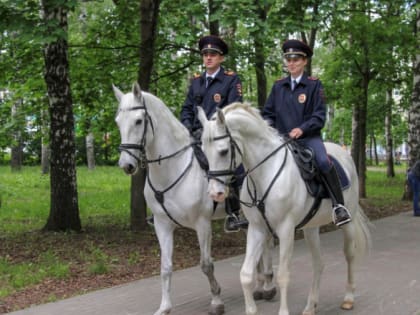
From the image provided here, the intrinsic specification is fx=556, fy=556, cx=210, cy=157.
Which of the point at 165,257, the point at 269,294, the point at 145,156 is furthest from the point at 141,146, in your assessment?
the point at 269,294

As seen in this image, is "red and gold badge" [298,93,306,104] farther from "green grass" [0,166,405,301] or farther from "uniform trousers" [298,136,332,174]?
"green grass" [0,166,405,301]

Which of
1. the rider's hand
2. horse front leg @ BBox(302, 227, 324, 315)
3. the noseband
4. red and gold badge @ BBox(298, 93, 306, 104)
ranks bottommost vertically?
horse front leg @ BBox(302, 227, 324, 315)

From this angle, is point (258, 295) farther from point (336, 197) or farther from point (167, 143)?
point (167, 143)

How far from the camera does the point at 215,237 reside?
1166cm

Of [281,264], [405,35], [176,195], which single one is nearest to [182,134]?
[176,195]

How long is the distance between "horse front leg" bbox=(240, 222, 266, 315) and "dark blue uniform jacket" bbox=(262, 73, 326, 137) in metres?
1.22

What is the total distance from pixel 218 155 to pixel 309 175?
1273 millimetres

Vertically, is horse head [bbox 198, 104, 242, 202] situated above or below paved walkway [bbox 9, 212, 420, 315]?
above

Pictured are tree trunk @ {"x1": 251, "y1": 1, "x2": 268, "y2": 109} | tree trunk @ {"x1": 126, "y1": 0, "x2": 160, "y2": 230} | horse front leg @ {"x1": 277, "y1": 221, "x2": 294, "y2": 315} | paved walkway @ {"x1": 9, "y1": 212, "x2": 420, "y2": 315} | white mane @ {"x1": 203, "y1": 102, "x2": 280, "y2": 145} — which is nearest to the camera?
white mane @ {"x1": 203, "y1": 102, "x2": 280, "y2": 145}

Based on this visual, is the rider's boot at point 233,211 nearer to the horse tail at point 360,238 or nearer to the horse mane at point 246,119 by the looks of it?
Answer: the horse mane at point 246,119

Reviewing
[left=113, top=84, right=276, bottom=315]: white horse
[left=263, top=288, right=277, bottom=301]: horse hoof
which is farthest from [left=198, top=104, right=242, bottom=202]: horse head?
[left=263, top=288, right=277, bottom=301]: horse hoof

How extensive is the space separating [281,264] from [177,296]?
2.07 metres

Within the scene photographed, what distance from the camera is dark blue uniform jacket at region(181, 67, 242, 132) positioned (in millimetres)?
6672

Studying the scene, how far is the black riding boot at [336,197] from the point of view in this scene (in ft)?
19.6
